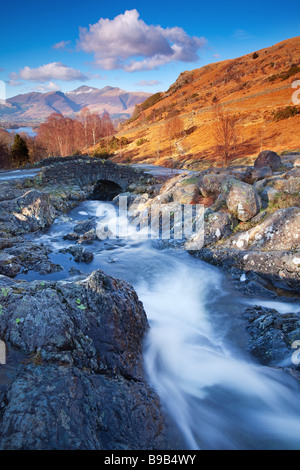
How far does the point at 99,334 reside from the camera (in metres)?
4.39

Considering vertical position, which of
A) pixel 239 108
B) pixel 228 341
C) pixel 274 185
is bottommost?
pixel 228 341

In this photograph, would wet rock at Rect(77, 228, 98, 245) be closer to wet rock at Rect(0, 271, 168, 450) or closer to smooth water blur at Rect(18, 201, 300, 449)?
smooth water blur at Rect(18, 201, 300, 449)

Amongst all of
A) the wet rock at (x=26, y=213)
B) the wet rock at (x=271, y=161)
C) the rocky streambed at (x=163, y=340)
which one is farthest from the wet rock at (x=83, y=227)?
the wet rock at (x=271, y=161)

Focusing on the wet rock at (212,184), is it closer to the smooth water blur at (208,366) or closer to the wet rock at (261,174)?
the wet rock at (261,174)

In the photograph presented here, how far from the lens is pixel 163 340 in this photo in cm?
627

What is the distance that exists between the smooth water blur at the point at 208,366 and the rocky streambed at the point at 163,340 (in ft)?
0.08

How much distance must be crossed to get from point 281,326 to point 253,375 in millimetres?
1447

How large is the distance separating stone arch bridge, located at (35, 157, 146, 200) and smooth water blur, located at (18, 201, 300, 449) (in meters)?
13.7

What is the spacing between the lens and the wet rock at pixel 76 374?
294 cm

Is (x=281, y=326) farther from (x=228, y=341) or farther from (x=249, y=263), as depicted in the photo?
(x=249, y=263)

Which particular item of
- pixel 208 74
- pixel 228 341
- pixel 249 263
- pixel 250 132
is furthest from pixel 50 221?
pixel 208 74

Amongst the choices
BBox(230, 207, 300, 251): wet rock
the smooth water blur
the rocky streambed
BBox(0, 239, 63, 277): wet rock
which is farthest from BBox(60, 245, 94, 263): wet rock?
BBox(230, 207, 300, 251): wet rock

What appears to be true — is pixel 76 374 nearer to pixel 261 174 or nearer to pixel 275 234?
pixel 275 234

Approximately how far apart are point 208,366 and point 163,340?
1199 mm
